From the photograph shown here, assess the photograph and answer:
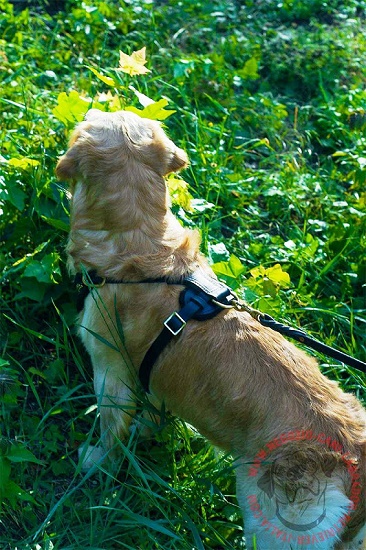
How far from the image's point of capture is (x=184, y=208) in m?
4.65

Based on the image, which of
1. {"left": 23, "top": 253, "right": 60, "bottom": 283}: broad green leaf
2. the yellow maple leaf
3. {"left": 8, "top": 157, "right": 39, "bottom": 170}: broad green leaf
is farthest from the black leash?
the yellow maple leaf

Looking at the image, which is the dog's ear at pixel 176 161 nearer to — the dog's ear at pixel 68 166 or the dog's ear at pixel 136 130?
the dog's ear at pixel 136 130

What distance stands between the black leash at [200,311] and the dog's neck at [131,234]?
6 cm

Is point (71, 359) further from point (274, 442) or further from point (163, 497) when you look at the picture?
point (274, 442)

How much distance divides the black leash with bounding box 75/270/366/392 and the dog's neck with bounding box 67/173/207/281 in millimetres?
57

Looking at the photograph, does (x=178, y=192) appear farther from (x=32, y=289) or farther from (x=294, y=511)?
(x=294, y=511)

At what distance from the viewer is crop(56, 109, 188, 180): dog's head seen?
11.9 ft

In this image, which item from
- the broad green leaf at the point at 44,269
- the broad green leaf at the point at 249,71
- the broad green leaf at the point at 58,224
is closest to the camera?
the broad green leaf at the point at 44,269

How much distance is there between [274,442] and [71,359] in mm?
1550

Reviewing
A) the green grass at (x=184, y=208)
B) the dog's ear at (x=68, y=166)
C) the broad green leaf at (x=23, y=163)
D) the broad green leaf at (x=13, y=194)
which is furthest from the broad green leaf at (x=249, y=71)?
the dog's ear at (x=68, y=166)

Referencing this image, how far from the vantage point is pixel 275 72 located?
6.77 meters

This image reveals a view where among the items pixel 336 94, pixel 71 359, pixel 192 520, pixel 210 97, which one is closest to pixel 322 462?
pixel 192 520

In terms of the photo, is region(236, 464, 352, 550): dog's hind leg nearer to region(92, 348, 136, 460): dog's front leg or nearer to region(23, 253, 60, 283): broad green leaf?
region(92, 348, 136, 460): dog's front leg

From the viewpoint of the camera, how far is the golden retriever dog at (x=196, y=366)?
10.7ft
